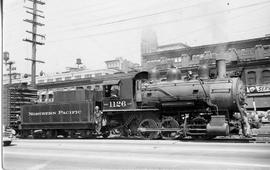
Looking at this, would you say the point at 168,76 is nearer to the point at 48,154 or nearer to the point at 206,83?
the point at 206,83

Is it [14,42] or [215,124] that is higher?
[14,42]

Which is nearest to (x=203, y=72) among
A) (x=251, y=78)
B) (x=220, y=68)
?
(x=220, y=68)

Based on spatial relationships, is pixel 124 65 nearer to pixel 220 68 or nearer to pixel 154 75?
pixel 154 75

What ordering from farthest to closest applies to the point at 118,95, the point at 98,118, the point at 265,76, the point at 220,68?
the point at 265,76
the point at 98,118
the point at 118,95
the point at 220,68

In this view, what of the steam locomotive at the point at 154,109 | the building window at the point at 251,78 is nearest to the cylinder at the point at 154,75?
the steam locomotive at the point at 154,109

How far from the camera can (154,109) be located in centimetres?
1415

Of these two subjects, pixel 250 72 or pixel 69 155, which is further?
pixel 250 72

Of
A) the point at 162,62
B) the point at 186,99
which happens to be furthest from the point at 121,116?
the point at 162,62

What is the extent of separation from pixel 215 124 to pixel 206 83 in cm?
190

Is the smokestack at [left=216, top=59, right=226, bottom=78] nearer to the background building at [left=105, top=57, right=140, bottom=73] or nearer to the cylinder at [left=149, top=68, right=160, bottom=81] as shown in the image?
the cylinder at [left=149, top=68, right=160, bottom=81]

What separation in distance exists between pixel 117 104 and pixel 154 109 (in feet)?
6.58

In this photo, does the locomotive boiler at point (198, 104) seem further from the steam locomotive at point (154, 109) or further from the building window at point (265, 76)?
the building window at point (265, 76)

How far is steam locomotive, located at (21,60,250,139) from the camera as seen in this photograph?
498 inches

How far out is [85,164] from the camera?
740 centimetres
